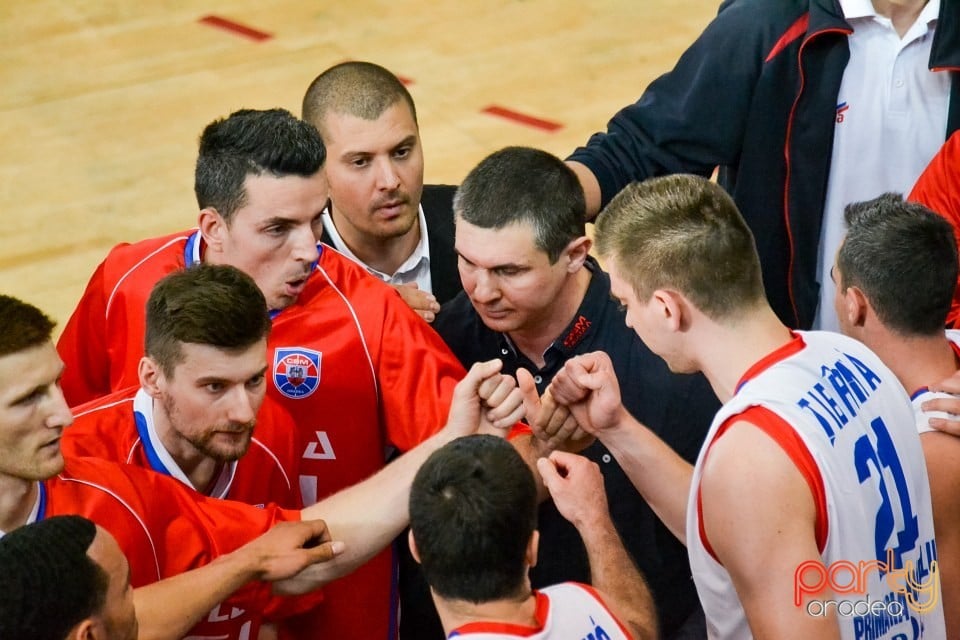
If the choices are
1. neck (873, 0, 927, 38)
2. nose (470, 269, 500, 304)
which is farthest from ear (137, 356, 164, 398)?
neck (873, 0, 927, 38)

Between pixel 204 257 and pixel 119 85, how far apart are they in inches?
202

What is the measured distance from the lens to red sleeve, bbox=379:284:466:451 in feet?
12.2

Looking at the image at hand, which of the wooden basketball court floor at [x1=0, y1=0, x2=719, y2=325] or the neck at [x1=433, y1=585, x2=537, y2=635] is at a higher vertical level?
the neck at [x1=433, y1=585, x2=537, y2=635]

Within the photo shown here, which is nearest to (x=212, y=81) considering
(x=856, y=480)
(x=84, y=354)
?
(x=84, y=354)

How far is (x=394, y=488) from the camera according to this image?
3.46 meters

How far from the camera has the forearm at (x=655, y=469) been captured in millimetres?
3365

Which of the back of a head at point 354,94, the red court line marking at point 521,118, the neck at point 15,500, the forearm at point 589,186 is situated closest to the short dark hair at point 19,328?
the neck at point 15,500

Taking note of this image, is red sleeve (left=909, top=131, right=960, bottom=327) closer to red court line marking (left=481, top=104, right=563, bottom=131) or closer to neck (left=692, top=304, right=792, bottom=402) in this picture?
neck (left=692, top=304, right=792, bottom=402)

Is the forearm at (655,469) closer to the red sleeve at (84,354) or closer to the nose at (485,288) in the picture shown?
the nose at (485,288)

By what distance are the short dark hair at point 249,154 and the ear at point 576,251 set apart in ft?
2.39

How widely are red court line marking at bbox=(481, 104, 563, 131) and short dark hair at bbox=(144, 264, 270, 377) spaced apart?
16.5 feet

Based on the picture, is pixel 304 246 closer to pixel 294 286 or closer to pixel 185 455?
pixel 294 286

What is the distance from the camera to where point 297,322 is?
387 centimetres

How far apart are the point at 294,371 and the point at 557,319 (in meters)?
0.75
